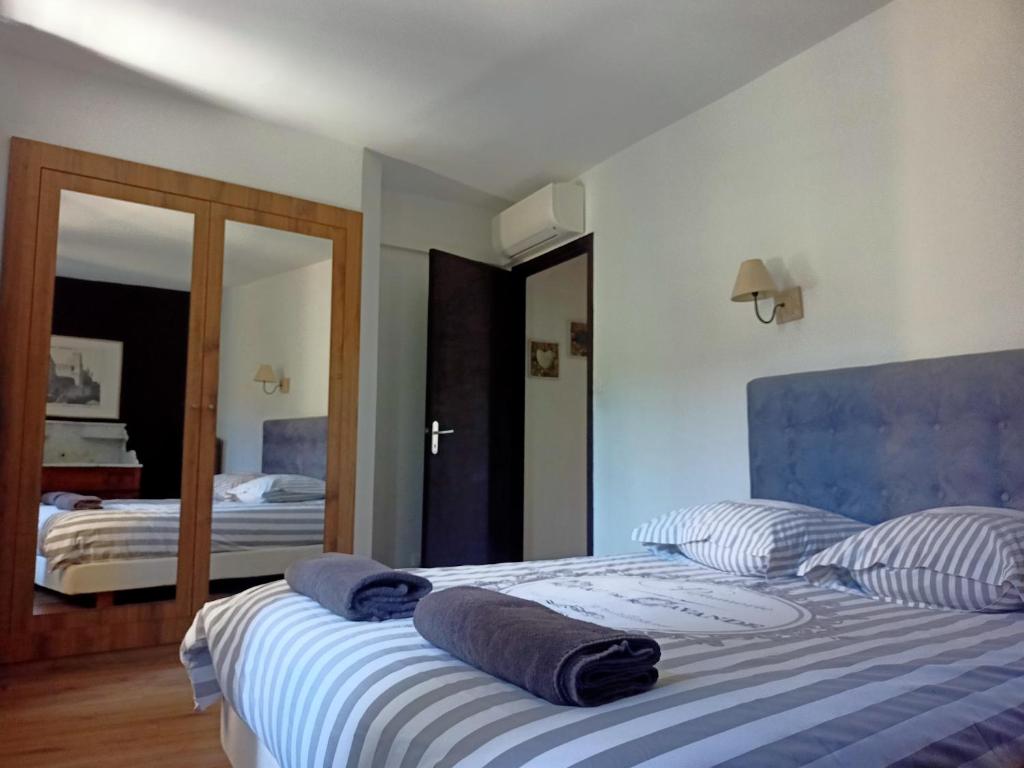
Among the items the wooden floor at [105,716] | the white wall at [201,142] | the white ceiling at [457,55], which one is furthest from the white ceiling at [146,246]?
the wooden floor at [105,716]

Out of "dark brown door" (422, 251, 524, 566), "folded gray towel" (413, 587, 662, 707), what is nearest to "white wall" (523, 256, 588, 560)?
"dark brown door" (422, 251, 524, 566)

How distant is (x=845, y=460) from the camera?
242 centimetres

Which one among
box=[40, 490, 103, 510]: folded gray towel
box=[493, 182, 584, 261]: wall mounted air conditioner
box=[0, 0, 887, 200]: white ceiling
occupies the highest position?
box=[0, 0, 887, 200]: white ceiling

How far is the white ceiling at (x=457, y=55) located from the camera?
100 inches

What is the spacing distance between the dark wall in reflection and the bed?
144 cm

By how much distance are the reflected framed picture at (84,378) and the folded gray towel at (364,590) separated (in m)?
1.85

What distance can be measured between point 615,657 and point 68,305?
2.88 metres

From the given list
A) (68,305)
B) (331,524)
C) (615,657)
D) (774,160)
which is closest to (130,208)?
(68,305)

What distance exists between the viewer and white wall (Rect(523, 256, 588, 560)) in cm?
485

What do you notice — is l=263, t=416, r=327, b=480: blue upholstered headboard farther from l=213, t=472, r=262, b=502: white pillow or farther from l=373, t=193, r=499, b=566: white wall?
l=373, t=193, r=499, b=566: white wall

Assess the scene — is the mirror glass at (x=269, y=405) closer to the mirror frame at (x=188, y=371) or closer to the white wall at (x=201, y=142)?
the mirror frame at (x=188, y=371)

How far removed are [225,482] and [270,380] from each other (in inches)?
20.5

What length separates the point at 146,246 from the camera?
10.4 ft

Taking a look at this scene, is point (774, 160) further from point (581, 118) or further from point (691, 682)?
point (691, 682)
